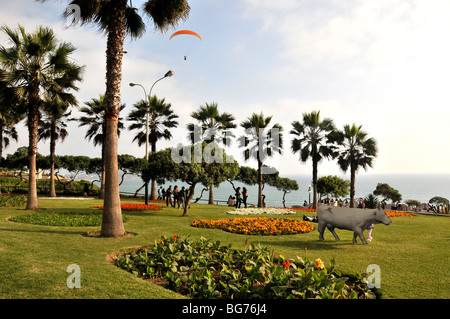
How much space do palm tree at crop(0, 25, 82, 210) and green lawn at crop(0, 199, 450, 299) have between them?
6.32m

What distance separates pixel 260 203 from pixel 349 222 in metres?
21.2

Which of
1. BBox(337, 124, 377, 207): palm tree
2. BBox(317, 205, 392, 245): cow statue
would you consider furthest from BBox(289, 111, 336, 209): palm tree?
BBox(317, 205, 392, 245): cow statue

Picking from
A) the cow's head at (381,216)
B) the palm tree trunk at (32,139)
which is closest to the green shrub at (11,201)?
the palm tree trunk at (32,139)

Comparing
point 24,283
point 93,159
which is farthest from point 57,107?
point 93,159

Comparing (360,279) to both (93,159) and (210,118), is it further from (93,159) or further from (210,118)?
(93,159)

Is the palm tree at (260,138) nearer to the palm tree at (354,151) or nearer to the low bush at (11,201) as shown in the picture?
the palm tree at (354,151)

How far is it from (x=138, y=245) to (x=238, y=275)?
4547mm

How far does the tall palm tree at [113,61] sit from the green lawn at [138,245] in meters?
1.00

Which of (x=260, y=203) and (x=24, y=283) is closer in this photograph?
(x=24, y=283)

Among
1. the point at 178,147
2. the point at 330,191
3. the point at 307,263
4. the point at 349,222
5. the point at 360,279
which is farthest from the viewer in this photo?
the point at 330,191

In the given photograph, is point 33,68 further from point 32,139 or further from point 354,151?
point 354,151

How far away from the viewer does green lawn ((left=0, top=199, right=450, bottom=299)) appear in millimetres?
5309

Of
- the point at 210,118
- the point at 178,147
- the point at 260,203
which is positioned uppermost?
the point at 210,118

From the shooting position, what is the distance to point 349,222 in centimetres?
980
